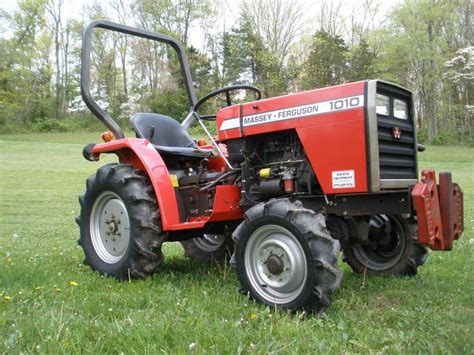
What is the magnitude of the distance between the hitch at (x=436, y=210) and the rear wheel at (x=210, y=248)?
8.03 feet

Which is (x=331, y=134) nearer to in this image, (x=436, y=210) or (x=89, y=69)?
(x=436, y=210)

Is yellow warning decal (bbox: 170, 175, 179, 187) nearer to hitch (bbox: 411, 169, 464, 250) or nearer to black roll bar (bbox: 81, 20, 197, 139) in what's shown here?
black roll bar (bbox: 81, 20, 197, 139)

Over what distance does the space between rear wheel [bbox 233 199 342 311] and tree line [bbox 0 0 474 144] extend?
23.5m

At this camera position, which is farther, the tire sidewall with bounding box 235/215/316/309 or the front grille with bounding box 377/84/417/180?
the front grille with bounding box 377/84/417/180

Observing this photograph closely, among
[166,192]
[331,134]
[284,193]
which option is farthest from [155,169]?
[331,134]

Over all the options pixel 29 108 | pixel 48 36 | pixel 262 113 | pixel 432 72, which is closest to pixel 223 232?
pixel 262 113

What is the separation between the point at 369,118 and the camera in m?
3.54

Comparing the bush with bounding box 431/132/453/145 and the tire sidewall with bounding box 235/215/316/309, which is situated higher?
the bush with bounding box 431/132/453/145

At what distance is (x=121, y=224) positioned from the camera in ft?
15.9

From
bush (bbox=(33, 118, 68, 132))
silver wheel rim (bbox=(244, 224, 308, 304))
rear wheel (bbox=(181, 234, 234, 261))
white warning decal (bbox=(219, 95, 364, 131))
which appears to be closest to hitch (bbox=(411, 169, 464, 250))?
white warning decal (bbox=(219, 95, 364, 131))

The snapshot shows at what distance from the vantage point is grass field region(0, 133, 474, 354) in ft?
8.95

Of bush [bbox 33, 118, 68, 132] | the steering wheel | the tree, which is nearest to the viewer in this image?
the steering wheel

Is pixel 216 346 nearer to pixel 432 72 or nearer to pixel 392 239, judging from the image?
pixel 392 239

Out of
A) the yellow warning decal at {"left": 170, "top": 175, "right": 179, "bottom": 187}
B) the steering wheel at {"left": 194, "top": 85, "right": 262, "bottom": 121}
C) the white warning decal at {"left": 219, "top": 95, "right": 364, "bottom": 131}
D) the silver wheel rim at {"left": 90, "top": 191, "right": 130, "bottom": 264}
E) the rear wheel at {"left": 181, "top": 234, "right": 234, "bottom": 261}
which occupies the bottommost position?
the rear wheel at {"left": 181, "top": 234, "right": 234, "bottom": 261}
